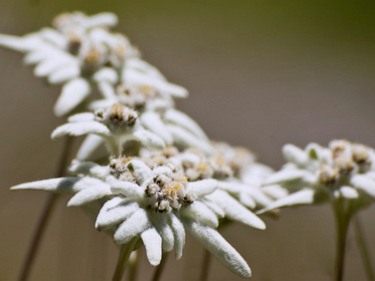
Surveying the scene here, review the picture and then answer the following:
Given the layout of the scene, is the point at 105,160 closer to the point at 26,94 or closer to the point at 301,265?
the point at 301,265

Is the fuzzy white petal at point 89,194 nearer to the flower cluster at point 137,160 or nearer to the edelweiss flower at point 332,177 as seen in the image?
the flower cluster at point 137,160

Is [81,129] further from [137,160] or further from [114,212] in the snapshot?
[114,212]

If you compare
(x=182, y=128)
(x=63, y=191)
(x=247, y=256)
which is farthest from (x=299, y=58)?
(x=63, y=191)

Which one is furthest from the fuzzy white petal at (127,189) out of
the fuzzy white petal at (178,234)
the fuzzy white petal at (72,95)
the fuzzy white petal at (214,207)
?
the fuzzy white petal at (72,95)

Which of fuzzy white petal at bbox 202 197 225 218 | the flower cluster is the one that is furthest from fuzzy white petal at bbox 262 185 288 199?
fuzzy white petal at bbox 202 197 225 218

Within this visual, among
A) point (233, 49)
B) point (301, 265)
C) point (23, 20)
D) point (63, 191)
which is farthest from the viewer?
point (233, 49)

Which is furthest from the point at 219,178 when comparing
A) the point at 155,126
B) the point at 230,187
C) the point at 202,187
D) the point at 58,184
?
the point at 58,184

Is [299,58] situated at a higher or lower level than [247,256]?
higher
